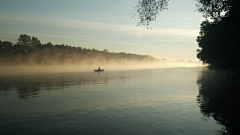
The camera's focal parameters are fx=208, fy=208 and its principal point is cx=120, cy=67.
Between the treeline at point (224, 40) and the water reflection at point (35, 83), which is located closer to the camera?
the treeline at point (224, 40)

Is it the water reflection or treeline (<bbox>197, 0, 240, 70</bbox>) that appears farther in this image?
the water reflection

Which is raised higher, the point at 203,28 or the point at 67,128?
the point at 203,28

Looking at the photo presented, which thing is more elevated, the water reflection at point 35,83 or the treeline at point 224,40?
the treeline at point 224,40

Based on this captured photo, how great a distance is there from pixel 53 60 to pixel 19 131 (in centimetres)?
18357

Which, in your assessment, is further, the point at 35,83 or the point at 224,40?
the point at 224,40

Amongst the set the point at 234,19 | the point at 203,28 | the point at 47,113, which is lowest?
the point at 47,113

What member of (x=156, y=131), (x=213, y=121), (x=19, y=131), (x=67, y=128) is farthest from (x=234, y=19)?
(x=19, y=131)

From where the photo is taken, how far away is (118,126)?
589 inches

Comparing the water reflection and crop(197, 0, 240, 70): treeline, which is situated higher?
crop(197, 0, 240, 70): treeline

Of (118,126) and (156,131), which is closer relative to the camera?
(156,131)

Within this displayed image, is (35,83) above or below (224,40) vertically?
below

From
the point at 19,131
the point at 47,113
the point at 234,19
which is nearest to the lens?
the point at 19,131

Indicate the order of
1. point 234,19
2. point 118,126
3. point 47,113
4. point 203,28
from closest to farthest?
point 118,126 < point 47,113 < point 234,19 < point 203,28

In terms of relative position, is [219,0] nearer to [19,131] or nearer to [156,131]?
[156,131]
